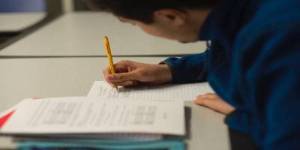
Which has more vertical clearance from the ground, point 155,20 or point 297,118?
point 155,20

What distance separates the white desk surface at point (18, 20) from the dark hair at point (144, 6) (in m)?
1.15

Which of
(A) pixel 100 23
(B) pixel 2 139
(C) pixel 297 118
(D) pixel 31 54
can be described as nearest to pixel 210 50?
(C) pixel 297 118

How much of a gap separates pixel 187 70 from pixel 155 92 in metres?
0.12

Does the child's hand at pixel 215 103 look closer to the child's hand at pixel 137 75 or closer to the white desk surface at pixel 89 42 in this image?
the child's hand at pixel 137 75

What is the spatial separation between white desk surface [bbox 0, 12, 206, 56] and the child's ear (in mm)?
638

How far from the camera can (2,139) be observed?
81cm

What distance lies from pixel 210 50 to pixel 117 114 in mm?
213

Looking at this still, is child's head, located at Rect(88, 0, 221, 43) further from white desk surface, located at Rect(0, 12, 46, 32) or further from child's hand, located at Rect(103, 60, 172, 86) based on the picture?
white desk surface, located at Rect(0, 12, 46, 32)

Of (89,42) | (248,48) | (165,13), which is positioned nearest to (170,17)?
(165,13)

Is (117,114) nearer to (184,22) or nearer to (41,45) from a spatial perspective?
(184,22)

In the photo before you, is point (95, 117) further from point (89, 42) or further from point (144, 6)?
point (89, 42)

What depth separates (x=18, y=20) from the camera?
2.01 metres

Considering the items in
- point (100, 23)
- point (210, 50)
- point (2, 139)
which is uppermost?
point (100, 23)

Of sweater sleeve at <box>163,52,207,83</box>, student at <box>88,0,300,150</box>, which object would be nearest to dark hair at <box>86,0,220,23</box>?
student at <box>88,0,300,150</box>
